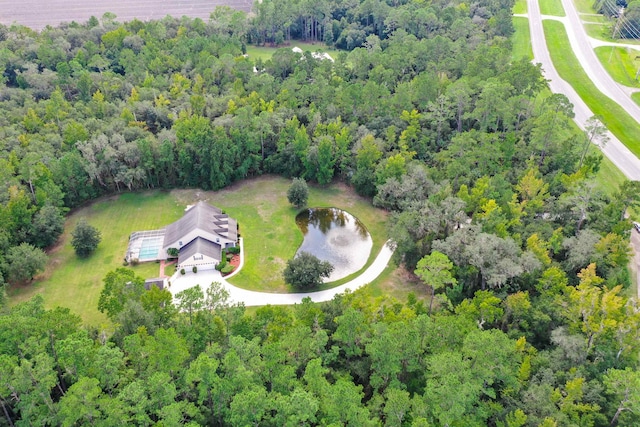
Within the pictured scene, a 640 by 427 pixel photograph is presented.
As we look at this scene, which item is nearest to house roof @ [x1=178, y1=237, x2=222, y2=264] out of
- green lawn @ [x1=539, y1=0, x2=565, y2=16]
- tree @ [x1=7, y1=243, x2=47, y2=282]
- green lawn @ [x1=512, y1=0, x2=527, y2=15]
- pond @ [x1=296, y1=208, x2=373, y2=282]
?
pond @ [x1=296, y1=208, x2=373, y2=282]

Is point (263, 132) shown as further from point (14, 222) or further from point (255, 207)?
point (14, 222)

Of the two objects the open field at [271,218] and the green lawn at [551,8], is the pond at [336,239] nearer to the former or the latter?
the open field at [271,218]

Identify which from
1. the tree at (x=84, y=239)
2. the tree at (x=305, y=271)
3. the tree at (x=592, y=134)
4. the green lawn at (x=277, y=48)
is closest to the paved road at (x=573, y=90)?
the tree at (x=592, y=134)

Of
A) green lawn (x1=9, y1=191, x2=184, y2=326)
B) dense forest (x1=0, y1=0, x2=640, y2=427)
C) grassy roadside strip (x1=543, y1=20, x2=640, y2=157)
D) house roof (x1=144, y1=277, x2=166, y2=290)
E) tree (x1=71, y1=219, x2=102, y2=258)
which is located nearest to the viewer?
dense forest (x1=0, y1=0, x2=640, y2=427)

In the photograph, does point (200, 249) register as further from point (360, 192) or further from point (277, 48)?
point (277, 48)

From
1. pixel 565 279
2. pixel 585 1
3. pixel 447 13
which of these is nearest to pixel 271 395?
pixel 565 279

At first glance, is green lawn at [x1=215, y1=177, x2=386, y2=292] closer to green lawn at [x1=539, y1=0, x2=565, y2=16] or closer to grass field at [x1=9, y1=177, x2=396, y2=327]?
grass field at [x1=9, y1=177, x2=396, y2=327]
